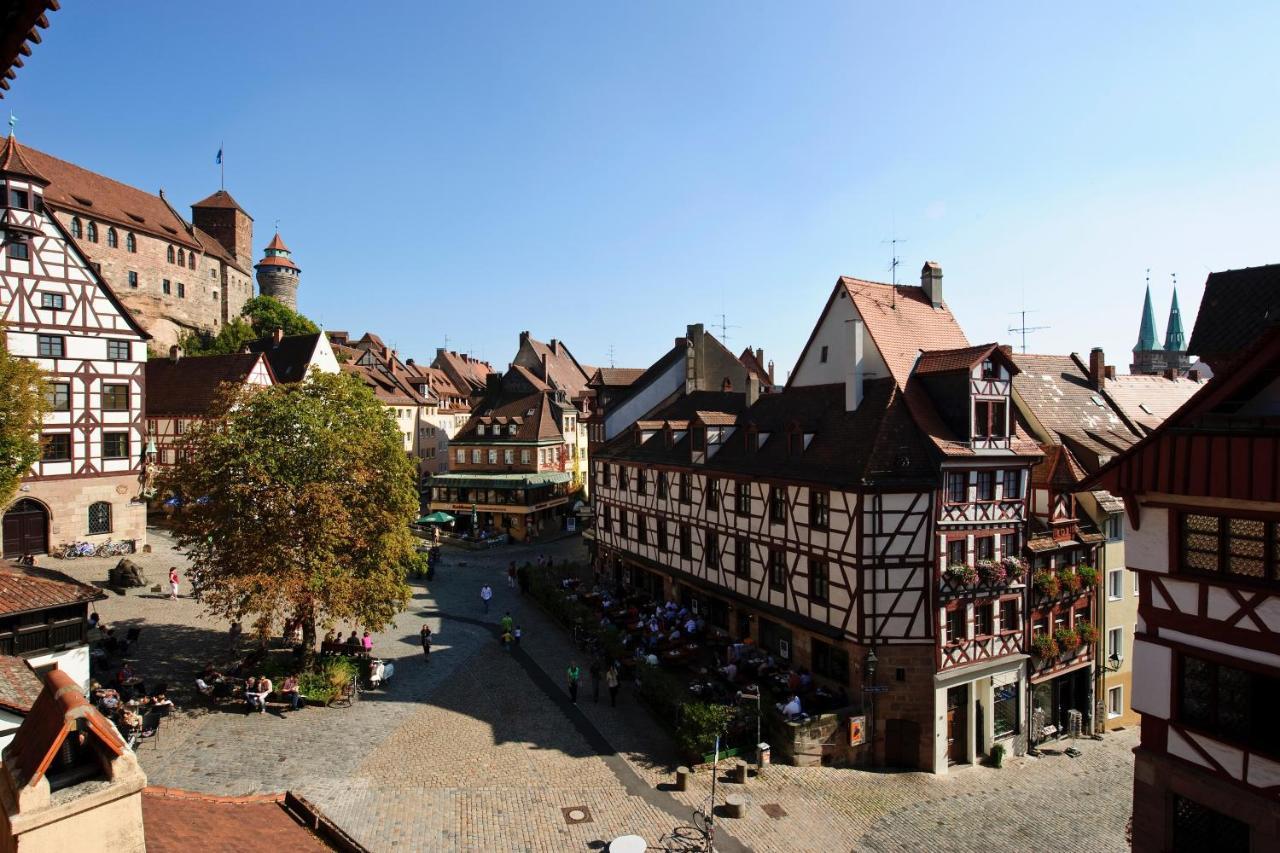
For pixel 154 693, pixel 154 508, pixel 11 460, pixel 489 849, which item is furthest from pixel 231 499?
pixel 154 508

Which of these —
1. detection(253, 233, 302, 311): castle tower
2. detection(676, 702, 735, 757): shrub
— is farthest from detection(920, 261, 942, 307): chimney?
detection(253, 233, 302, 311): castle tower

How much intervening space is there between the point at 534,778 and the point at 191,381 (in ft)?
137

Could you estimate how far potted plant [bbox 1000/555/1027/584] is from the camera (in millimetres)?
23125

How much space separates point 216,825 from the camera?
24.4 ft

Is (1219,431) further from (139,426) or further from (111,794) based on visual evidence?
(139,426)

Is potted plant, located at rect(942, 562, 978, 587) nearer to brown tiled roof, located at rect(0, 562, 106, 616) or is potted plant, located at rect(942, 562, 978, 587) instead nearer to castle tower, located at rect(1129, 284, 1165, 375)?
brown tiled roof, located at rect(0, 562, 106, 616)

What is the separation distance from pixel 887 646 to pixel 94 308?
3814 centimetres

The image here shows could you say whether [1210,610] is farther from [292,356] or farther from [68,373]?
[292,356]

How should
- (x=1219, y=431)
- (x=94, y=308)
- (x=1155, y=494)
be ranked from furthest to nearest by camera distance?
(x=94, y=308) → (x=1155, y=494) → (x=1219, y=431)

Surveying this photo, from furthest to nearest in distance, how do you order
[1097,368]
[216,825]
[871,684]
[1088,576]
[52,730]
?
[1097,368], [1088,576], [871,684], [216,825], [52,730]

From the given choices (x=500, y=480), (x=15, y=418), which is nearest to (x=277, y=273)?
(x=500, y=480)

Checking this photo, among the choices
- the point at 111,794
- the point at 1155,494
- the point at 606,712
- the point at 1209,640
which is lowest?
the point at 606,712

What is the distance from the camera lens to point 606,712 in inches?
909

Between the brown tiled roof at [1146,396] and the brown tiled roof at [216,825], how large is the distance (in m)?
33.6
